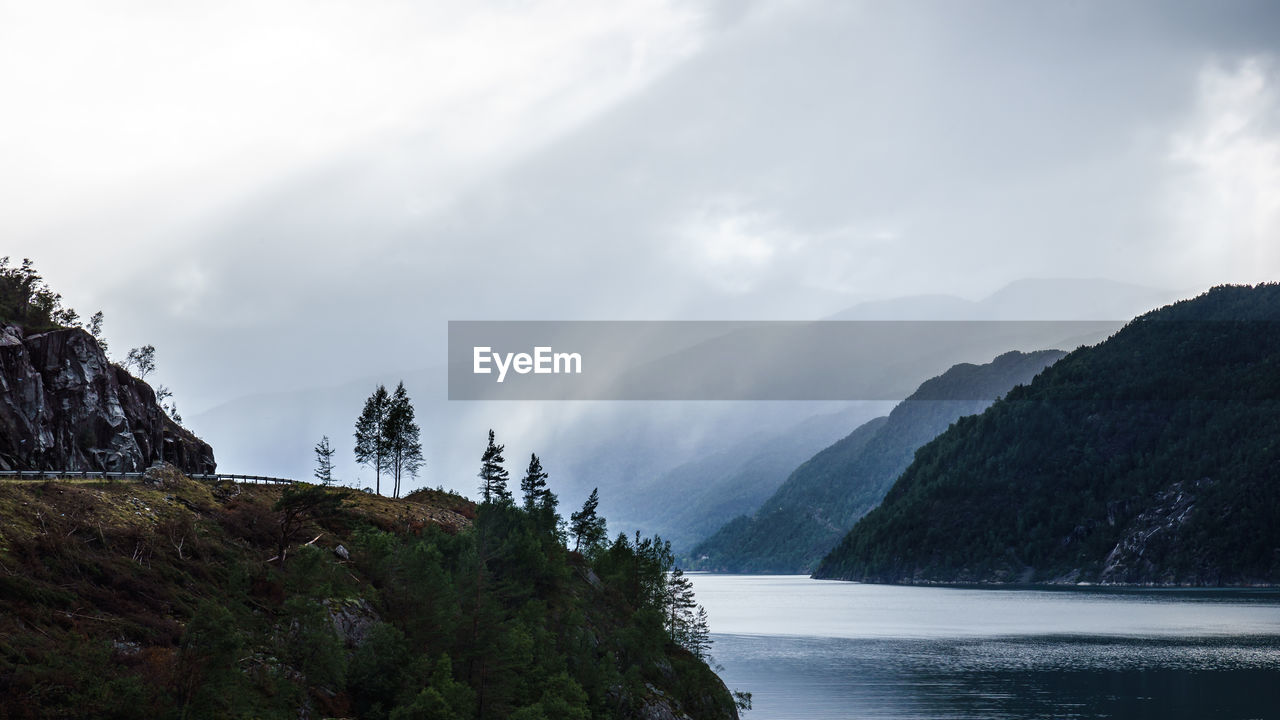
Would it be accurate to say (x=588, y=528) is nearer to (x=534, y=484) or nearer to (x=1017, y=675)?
(x=534, y=484)

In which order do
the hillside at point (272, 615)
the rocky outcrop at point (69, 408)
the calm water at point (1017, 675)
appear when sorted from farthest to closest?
1. the calm water at point (1017, 675)
2. the rocky outcrop at point (69, 408)
3. the hillside at point (272, 615)

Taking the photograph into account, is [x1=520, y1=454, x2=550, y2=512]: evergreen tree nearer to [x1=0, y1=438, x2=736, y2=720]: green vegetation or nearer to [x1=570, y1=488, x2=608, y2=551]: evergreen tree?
[x1=570, y1=488, x2=608, y2=551]: evergreen tree

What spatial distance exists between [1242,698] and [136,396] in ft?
472

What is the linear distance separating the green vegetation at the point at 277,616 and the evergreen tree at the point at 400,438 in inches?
1734

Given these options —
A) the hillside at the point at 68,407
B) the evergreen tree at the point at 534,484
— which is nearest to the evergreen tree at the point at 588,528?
the evergreen tree at the point at 534,484

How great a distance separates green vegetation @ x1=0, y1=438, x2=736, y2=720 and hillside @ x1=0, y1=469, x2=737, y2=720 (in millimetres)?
115

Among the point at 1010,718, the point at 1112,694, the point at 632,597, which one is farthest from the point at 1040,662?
the point at 632,597

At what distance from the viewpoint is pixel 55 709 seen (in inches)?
1553

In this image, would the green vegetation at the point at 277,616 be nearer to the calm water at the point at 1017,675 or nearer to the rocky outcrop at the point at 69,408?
the calm water at the point at 1017,675

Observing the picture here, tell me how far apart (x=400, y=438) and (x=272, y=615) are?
82.8 meters

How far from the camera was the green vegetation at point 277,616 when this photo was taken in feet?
136

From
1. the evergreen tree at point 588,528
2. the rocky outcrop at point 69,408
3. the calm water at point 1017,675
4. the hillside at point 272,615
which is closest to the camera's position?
the hillside at point 272,615

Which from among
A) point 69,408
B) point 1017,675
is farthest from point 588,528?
point 69,408

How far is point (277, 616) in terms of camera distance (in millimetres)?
57031
